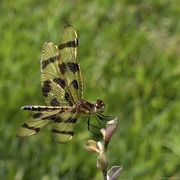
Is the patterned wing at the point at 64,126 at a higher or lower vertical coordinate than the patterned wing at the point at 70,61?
lower

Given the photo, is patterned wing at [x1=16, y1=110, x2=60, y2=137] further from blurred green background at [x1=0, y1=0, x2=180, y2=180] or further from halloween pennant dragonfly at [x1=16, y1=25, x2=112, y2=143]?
blurred green background at [x1=0, y1=0, x2=180, y2=180]

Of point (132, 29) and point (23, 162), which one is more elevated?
point (132, 29)

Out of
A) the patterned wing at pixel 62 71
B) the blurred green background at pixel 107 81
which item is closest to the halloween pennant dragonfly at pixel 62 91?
the patterned wing at pixel 62 71

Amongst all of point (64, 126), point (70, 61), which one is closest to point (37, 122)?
point (64, 126)

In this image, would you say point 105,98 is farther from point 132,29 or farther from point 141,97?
point 132,29

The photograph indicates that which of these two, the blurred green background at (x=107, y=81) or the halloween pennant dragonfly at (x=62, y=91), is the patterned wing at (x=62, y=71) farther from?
the blurred green background at (x=107, y=81)

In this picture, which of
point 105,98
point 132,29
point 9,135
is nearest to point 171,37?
point 132,29

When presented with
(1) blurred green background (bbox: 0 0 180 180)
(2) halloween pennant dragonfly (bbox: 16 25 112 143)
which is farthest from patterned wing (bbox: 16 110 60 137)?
(1) blurred green background (bbox: 0 0 180 180)
